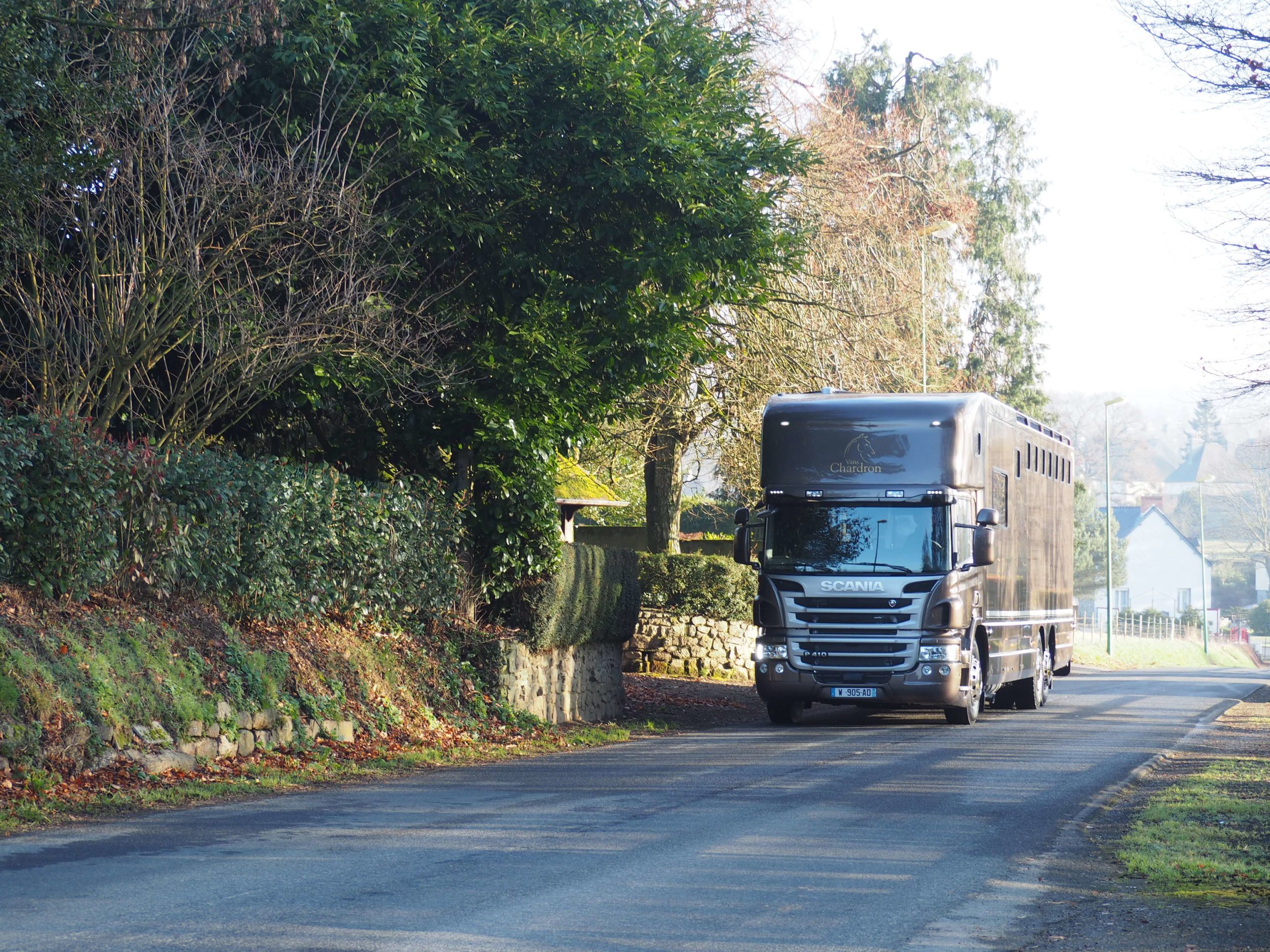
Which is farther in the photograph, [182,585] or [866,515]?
[866,515]

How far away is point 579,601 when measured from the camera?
1942 cm

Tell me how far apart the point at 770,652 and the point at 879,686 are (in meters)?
1.44

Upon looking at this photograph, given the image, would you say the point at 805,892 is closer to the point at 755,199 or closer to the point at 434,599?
the point at 434,599

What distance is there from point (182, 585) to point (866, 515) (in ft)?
27.5

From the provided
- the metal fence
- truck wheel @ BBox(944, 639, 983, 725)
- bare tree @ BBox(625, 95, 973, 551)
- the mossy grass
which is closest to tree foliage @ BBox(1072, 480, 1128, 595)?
the metal fence

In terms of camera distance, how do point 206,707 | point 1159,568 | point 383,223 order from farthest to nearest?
1. point 1159,568
2. point 383,223
3. point 206,707

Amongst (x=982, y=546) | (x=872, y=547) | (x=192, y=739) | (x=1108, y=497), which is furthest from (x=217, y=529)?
(x=1108, y=497)

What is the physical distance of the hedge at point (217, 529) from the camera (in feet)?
37.1

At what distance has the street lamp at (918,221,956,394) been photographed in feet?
89.9

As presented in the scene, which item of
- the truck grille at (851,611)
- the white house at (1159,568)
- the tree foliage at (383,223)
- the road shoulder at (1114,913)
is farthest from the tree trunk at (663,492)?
the white house at (1159,568)

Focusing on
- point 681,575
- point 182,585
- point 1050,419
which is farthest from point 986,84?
point 182,585

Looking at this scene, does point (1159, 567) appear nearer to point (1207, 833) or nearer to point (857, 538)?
point (857, 538)

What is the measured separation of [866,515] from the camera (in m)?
17.4

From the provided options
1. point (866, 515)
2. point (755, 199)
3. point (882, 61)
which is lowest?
point (866, 515)
